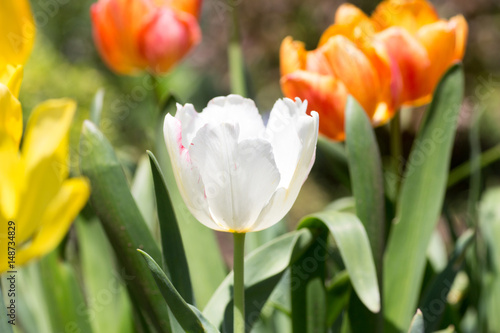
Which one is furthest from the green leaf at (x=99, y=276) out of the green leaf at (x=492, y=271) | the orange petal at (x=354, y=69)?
the green leaf at (x=492, y=271)

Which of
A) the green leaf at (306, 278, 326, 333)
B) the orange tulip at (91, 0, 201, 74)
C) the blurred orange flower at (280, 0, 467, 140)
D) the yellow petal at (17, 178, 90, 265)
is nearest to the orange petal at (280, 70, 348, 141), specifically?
the blurred orange flower at (280, 0, 467, 140)

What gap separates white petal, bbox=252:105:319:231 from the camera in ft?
1.47

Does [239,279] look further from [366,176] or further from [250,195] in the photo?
[366,176]

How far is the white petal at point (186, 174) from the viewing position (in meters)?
0.45

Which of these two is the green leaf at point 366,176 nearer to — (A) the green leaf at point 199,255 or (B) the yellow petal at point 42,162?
(A) the green leaf at point 199,255

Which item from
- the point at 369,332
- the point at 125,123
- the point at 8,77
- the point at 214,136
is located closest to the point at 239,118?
the point at 214,136

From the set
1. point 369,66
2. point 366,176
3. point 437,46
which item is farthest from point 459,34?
point 366,176

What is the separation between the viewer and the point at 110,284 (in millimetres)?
896

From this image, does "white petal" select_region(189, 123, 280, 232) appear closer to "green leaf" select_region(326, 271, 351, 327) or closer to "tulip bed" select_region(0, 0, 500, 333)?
"tulip bed" select_region(0, 0, 500, 333)

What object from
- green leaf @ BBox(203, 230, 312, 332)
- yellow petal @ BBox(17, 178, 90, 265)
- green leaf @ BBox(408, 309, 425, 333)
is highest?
yellow petal @ BBox(17, 178, 90, 265)

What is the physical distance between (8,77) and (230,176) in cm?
17

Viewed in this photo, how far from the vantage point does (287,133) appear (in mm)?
469

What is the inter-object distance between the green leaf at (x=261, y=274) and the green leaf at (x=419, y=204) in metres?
0.18

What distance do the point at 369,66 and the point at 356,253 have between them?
0.25 metres
